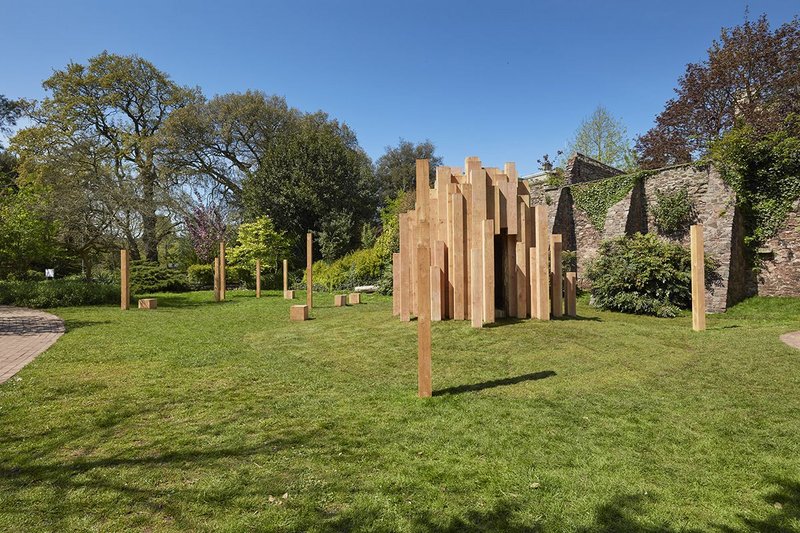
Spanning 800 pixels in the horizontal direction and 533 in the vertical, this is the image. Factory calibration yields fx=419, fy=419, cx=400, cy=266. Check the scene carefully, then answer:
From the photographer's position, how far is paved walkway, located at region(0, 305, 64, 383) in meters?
5.72

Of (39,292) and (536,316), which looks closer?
(536,316)

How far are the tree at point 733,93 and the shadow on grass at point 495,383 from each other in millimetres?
17883

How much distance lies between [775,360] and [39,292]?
1809 centimetres

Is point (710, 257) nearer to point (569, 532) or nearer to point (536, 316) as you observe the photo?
point (536, 316)

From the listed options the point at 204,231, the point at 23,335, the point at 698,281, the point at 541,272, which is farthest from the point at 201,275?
the point at 698,281

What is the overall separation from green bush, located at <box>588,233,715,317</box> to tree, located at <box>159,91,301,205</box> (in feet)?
76.4

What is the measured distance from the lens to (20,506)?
7.54 ft

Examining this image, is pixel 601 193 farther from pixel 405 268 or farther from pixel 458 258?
pixel 458 258

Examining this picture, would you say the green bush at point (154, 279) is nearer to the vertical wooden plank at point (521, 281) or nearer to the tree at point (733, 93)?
the vertical wooden plank at point (521, 281)

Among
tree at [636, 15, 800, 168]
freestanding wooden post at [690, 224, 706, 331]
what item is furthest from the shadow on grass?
tree at [636, 15, 800, 168]

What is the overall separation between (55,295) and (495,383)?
582 inches

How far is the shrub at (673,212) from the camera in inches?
563

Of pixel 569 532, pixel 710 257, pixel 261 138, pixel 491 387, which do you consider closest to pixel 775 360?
pixel 491 387

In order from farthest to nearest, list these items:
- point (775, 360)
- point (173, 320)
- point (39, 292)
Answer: point (39, 292) < point (173, 320) < point (775, 360)
